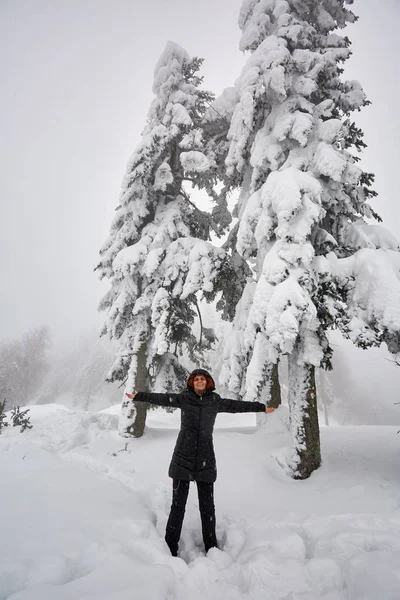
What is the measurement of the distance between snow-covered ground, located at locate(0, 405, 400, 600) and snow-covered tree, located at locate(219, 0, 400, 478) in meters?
1.21

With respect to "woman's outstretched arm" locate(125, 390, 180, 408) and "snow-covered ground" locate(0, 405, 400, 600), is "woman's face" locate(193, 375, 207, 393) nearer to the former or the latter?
"woman's outstretched arm" locate(125, 390, 180, 408)

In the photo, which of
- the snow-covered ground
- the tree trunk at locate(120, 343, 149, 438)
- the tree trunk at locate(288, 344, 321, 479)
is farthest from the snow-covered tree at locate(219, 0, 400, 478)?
the tree trunk at locate(120, 343, 149, 438)

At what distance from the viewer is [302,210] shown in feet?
19.1

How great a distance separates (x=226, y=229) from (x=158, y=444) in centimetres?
866

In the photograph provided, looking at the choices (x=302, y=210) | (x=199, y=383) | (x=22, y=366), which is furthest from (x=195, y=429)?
(x=22, y=366)

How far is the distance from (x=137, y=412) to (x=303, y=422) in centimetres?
531

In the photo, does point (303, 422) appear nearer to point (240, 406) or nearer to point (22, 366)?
point (240, 406)

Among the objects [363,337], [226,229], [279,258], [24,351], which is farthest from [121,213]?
[24,351]

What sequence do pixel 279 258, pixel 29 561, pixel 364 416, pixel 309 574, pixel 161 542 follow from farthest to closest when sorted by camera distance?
pixel 364 416 → pixel 279 258 → pixel 161 542 → pixel 309 574 → pixel 29 561

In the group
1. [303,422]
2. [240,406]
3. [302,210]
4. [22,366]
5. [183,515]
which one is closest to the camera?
[183,515]

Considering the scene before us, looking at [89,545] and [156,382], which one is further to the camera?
[156,382]

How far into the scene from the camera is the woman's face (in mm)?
3980

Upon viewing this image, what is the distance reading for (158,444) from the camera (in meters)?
8.21

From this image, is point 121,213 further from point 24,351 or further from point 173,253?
point 24,351
